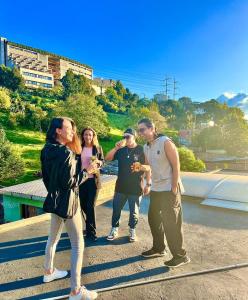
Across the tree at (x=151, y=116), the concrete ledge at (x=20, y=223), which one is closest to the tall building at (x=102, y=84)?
the tree at (x=151, y=116)

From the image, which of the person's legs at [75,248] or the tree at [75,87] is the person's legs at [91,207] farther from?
the tree at [75,87]

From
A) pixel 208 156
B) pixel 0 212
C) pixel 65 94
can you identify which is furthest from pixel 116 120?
pixel 0 212

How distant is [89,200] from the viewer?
16.6ft

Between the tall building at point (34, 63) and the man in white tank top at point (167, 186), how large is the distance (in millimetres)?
81467

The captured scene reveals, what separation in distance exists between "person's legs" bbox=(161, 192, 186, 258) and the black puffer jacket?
141 cm

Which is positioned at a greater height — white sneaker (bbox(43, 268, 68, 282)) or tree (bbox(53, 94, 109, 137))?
tree (bbox(53, 94, 109, 137))

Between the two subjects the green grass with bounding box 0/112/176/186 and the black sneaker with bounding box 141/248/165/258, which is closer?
the black sneaker with bounding box 141/248/165/258

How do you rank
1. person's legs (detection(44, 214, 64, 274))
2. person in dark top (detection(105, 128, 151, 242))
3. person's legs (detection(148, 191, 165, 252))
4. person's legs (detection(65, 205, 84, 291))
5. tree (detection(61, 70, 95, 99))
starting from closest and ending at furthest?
person's legs (detection(65, 205, 84, 291)), person's legs (detection(44, 214, 64, 274)), person's legs (detection(148, 191, 165, 252)), person in dark top (detection(105, 128, 151, 242)), tree (detection(61, 70, 95, 99))

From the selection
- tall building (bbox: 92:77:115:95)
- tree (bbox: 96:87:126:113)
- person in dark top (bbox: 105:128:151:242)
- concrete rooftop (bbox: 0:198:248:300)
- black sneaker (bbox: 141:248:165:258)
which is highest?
tall building (bbox: 92:77:115:95)

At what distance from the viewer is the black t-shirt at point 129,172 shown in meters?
4.90

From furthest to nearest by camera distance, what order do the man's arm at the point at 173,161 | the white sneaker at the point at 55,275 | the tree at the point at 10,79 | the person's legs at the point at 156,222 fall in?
the tree at the point at 10,79, the person's legs at the point at 156,222, the man's arm at the point at 173,161, the white sneaker at the point at 55,275

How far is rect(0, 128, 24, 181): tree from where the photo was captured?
21547 mm

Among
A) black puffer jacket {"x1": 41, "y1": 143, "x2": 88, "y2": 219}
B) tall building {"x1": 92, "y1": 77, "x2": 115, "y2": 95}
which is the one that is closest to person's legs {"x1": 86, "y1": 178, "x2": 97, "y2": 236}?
black puffer jacket {"x1": 41, "y1": 143, "x2": 88, "y2": 219}

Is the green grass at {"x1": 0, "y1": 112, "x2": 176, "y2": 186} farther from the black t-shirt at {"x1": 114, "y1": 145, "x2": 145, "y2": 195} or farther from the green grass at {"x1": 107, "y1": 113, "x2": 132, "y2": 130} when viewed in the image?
the black t-shirt at {"x1": 114, "y1": 145, "x2": 145, "y2": 195}
